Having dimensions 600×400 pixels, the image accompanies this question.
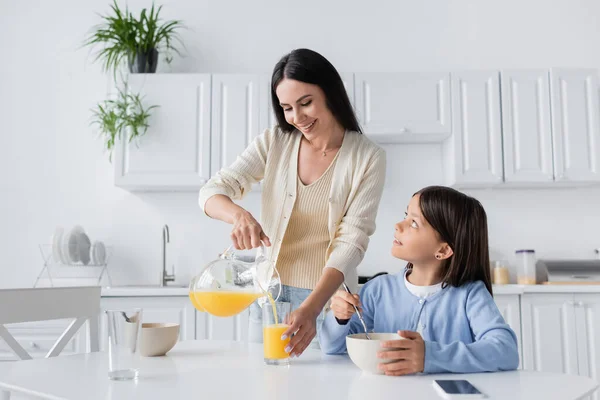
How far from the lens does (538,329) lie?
2.80m

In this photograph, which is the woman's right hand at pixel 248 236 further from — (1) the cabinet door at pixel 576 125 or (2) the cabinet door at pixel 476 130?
(1) the cabinet door at pixel 576 125

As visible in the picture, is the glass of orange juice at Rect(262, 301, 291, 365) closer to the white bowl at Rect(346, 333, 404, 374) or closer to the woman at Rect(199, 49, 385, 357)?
the white bowl at Rect(346, 333, 404, 374)

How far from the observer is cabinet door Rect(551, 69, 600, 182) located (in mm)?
3082

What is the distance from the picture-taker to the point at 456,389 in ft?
2.73

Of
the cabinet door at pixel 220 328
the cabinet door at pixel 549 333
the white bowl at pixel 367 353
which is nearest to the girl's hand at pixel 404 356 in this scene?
the white bowl at pixel 367 353

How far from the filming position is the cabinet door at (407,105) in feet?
10.2

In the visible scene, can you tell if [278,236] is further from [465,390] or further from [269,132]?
[465,390]

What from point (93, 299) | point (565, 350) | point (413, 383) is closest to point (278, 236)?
point (93, 299)

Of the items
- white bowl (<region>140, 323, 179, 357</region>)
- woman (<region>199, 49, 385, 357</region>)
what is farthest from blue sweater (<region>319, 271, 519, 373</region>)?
white bowl (<region>140, 323, 179, 357</region>)

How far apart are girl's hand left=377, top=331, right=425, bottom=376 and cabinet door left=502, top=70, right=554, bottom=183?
2.31 meters

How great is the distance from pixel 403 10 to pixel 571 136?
4.07 feet

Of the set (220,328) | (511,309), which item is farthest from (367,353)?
(511,309)

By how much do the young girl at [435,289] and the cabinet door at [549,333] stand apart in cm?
163

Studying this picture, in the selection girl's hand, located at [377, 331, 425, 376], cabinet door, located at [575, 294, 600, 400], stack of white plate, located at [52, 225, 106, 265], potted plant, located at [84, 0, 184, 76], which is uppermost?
potted plant, located at [84, 0, 184, 76]
